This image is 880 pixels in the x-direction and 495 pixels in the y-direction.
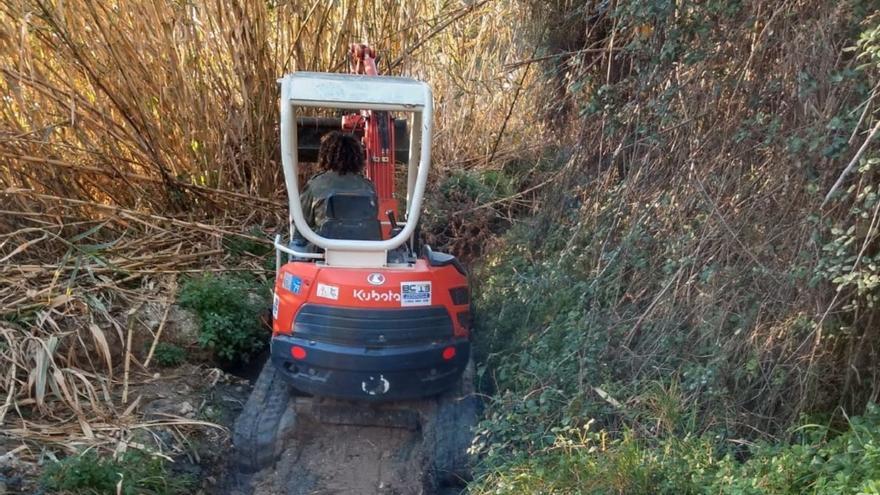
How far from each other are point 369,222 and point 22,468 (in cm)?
214

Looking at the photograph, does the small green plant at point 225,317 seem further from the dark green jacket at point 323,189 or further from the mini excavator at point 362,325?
the dark green jacket at point 323,189

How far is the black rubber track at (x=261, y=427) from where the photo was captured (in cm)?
441

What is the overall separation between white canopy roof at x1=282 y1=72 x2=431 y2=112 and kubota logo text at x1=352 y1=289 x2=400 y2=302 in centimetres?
94

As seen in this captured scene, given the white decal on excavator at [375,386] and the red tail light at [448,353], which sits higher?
the red tail light at [448,353]

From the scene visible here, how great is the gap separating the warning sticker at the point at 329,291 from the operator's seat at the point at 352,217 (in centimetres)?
50

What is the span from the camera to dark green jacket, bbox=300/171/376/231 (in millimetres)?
4930

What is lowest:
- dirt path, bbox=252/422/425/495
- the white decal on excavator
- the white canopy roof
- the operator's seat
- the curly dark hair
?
dirt path, bbox=252/422/425/495

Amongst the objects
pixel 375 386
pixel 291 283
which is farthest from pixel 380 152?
pixel 375 386

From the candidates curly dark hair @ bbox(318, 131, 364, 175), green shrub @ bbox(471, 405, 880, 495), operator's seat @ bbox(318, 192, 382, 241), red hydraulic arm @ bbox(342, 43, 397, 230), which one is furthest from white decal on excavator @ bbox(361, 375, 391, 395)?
curly dark hair @ bbox(318, 131, 364, 175)

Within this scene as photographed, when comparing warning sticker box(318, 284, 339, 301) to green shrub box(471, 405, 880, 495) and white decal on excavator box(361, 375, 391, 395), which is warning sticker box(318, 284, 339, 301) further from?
green shrub box(471, 405, 880, 495)

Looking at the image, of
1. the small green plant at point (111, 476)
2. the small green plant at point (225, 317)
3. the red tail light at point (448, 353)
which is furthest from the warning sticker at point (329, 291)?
the small green plant at point (225, 317)

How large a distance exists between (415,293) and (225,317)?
1.63 meters

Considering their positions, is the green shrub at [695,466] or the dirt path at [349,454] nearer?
the green shrub at [695,466]

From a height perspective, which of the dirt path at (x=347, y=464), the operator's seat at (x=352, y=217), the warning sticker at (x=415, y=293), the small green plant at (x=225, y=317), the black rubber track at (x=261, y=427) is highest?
the operator's seat at (x=352, y=217)
